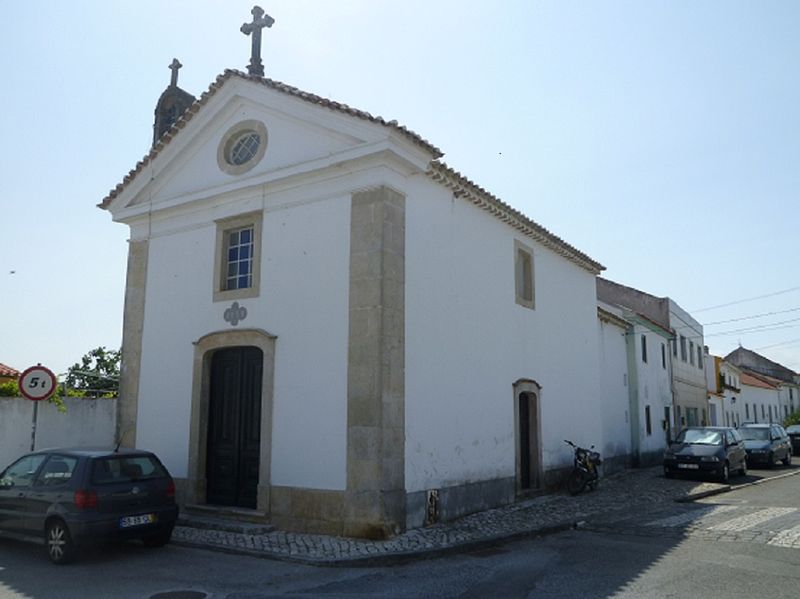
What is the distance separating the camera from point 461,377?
36.1 ft

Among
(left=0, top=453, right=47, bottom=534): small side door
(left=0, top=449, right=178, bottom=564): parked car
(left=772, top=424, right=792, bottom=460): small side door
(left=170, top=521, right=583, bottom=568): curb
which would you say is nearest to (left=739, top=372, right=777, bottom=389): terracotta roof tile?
(left=772, top=424, right=792, bottom=460): small side door

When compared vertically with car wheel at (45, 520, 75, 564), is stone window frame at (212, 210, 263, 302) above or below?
above

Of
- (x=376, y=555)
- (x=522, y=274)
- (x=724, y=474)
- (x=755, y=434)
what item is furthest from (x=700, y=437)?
(x=376, y=555)

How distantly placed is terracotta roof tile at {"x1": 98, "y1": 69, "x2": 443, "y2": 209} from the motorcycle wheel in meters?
7.43

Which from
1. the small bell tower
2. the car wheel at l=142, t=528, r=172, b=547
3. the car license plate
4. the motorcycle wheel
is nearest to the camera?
the car license plate

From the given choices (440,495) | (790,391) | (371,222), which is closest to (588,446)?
(440,495)

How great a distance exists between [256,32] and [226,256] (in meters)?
4.52

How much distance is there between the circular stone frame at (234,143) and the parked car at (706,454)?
12812 mm

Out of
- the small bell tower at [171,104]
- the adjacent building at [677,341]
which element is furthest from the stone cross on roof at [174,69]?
the adjacent building at [677,341]

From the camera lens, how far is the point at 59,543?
7.66 metres

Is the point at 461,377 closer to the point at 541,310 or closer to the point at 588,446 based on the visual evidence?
the point at 541,310

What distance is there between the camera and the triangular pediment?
9891 millimetres

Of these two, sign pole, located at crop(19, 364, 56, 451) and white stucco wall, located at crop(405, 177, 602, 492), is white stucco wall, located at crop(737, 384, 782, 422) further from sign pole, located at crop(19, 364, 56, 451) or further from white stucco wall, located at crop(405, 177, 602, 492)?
sign pole, located at crop(19, 364, 56, 451)

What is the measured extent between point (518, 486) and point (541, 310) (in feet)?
12.3
